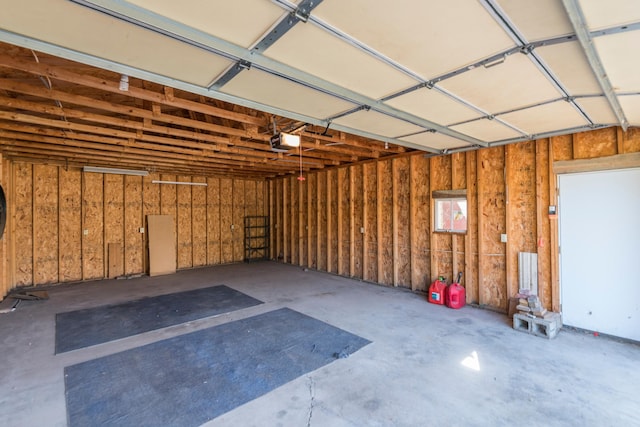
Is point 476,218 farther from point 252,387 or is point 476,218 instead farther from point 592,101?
point 252,387

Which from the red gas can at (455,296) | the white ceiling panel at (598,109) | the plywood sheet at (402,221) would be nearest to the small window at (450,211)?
the plywood sheet at (402,221)

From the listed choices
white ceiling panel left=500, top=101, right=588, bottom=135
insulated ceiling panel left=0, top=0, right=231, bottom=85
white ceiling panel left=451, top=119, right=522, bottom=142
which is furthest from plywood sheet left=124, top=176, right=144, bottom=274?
white ceiling panel left=500, top=101, right=588, bottom=135

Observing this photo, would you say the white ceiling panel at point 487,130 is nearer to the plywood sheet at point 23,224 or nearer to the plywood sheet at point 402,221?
the plywood sheet at point 402,221

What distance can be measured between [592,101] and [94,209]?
983 cm

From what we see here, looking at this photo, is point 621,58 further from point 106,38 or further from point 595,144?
point 106,38

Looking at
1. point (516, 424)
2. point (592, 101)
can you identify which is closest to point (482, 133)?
point (592, 101)

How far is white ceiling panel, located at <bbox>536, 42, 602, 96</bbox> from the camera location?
201cm

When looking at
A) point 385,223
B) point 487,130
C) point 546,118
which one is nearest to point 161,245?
point 385,223

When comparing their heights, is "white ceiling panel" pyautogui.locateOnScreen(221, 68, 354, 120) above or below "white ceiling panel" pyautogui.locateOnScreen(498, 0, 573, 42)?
above

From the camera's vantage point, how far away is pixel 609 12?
1610mm

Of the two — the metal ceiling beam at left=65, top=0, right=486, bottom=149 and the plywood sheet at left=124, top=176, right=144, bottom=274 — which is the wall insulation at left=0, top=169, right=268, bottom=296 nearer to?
the plywood sheet at left=124, top=176, right=144, bottom=274

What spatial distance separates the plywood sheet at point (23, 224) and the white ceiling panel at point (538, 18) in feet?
30.7

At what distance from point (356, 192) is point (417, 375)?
513 cm

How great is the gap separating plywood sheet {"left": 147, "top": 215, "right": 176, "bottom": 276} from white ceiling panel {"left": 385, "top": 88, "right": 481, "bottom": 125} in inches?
308
